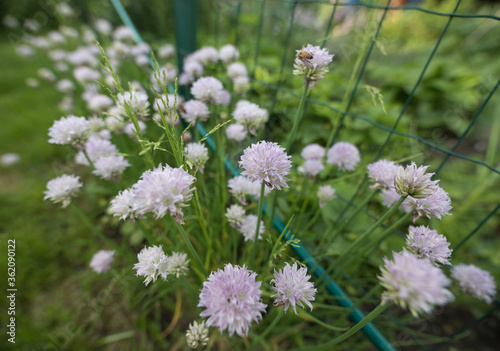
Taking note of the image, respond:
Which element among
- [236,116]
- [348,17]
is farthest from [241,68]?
[348,17]

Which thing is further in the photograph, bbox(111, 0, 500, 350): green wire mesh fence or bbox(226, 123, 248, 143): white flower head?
bbox(226, 123, 248, 143): white flower head

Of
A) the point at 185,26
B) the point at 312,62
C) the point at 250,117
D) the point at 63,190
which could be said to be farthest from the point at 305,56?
the point at 185,26

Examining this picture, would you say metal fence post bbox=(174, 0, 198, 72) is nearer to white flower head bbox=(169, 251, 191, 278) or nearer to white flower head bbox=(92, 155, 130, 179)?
white flower head bbox=(92, 155, 130, 179)

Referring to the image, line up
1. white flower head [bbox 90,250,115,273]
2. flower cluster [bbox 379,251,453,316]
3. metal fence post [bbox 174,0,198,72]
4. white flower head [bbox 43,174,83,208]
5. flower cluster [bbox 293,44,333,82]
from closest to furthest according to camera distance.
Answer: flower cluster [bbox 379,251,453,316] < flower cluster [bbox 293,44,333,82] < white flower head [bbox 43,174,83,208] < white flower head [bbox 90,250,115,273] < metal fence post [bbox 174,0,198,72]

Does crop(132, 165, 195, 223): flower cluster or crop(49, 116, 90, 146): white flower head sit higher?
crop(132, 165, 195, 223): flower cluster

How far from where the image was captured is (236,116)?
76cm

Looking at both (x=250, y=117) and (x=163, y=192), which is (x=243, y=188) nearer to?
(x=250, y=117)

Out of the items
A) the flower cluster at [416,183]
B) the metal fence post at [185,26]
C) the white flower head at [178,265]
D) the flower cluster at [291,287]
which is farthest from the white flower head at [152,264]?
the metal fence post at [185,26]

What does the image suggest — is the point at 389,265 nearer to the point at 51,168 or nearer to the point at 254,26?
the point at 51,168

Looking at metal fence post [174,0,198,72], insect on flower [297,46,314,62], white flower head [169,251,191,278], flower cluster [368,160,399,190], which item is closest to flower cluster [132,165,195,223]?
white flower head [169,251,191,278]

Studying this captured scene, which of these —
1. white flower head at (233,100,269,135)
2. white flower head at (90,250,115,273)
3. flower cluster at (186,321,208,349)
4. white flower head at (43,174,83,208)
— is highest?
white flower head at (233,100,269,135)

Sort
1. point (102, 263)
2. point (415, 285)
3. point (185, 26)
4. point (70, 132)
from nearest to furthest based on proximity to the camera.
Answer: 1. point (415, 285)
2. point (70, 132)
3. point (102, 263)
4. point (185, 26)

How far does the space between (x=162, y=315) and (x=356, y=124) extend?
60.6 inches

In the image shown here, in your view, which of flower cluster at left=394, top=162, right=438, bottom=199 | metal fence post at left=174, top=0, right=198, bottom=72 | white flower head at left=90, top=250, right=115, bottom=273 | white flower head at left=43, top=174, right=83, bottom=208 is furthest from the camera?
metal fence post at left=174, top=0, right=198, bottom=72
